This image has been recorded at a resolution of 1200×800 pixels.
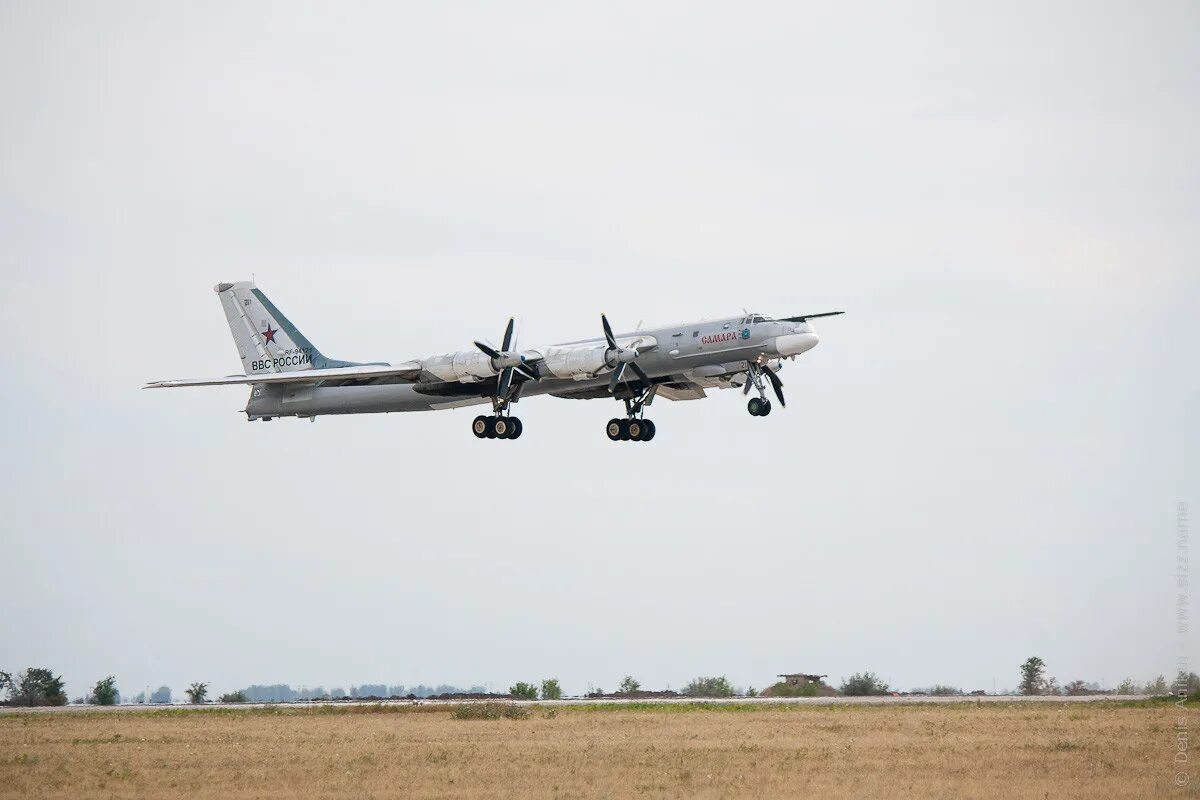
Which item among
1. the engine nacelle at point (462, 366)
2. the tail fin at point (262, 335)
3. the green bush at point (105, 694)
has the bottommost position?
the green bush at point (105, 694)

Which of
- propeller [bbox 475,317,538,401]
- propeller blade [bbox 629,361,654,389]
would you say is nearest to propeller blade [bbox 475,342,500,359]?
propeller [bbox 475,317,538,401]

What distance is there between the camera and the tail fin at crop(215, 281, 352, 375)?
5409 cm

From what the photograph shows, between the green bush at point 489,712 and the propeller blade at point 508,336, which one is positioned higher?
the propeller blade at point 508,336

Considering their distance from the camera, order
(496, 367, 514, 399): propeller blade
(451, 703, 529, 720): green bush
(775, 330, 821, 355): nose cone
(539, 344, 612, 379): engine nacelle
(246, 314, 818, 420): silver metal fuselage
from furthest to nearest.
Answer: (496, 367, 514, 399): propeller blade < (539, 344, 612, 379): engine nacelle < (246, 314, 818, 420): silver metal fuselage < (775, 330, 821, 355): nose cone < (451, 703, 529, 720): green bush

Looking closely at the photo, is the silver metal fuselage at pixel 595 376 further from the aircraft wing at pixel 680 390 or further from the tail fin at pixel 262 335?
the tail fin at pixel 262 335

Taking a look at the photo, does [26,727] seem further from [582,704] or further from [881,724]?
[881,724]

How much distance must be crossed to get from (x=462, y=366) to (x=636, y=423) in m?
6.45

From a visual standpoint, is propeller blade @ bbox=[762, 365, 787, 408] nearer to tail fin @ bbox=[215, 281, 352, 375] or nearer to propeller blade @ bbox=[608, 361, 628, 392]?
propeller blade @ bbox=[608, 361, 628, 392]

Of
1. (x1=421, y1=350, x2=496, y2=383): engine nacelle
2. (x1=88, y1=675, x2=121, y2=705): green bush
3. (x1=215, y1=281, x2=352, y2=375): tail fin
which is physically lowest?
(x1=88, y1=675, x2=121, y2=705): green bush

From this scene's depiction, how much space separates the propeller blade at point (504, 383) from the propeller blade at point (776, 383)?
8520mm

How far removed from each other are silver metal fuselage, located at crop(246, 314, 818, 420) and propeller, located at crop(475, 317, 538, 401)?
0.57 m

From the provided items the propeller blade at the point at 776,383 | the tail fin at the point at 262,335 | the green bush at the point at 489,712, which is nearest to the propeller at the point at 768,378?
the propeller blade at the point at 776,383

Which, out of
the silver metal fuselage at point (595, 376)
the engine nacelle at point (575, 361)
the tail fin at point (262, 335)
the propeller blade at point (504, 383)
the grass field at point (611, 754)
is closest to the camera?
the grass field at point (611, 754)

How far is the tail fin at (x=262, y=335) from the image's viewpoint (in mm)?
54094
